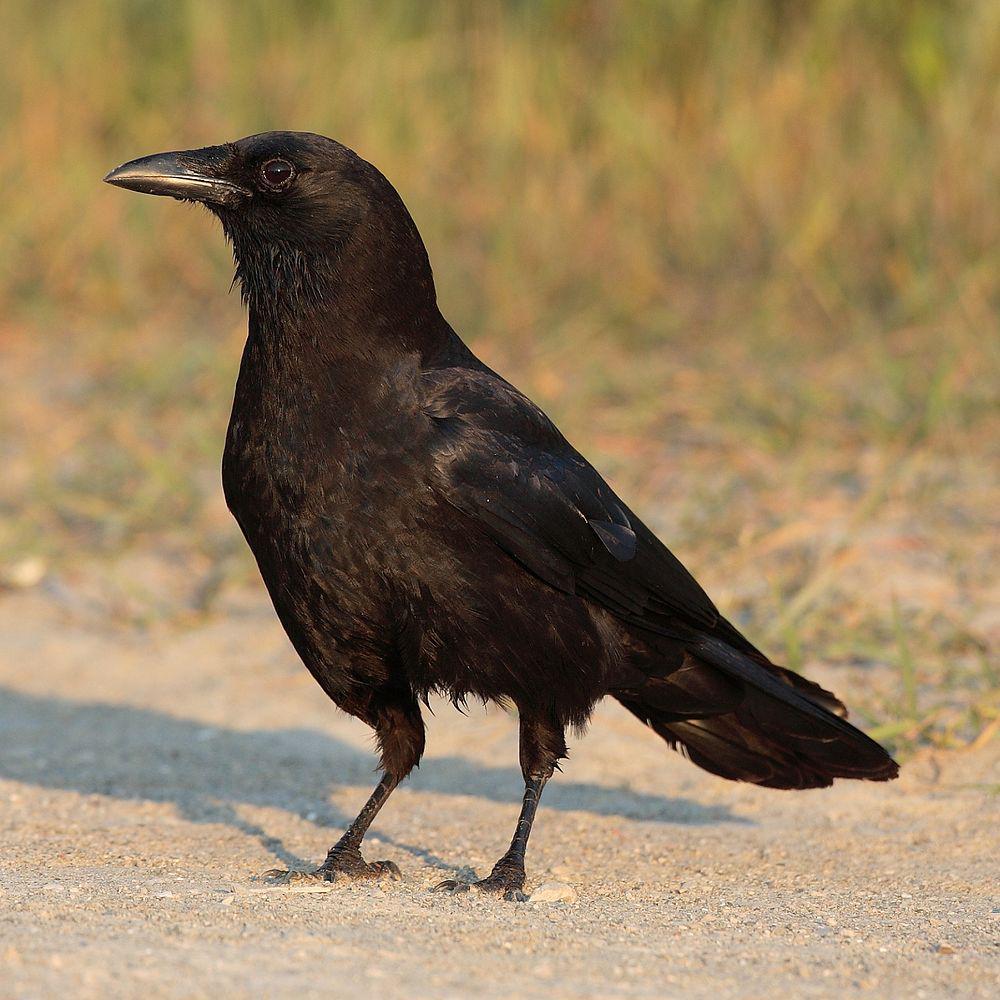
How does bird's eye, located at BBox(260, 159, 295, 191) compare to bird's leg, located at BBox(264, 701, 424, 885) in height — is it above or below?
above

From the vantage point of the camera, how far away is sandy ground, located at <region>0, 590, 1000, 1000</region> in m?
2.81

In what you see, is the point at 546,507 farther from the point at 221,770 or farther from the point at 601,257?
the point at 601,257

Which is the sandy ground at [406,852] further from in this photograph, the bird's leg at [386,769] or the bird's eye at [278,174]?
the bird's eye at [278,174]

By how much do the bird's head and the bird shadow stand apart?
1.40 metres

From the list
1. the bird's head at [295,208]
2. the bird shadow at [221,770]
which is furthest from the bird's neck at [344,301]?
the bird shadow at [221,770]

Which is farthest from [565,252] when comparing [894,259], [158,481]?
[158,481]

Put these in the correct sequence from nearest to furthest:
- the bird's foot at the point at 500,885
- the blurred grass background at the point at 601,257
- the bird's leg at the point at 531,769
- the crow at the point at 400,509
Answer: the crow at the point at 400,509 < the bird's foot at the point at 500,885 < the bird's leg at the point at 531,769 < the blurred grass background at the point at 601,257

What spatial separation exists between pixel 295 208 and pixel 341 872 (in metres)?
1.48

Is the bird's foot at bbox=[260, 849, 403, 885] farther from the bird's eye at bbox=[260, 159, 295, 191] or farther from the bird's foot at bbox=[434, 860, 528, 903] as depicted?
the bird's eye at bbox=[260, 159, 295, 191]

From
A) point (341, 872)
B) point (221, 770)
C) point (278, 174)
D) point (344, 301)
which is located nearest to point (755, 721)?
point (341, 872)

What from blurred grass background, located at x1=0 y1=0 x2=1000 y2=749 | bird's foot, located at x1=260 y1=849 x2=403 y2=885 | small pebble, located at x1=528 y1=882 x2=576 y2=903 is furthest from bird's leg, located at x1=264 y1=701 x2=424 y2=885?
blurred grass background, located at x1=0 y1=0 x2=1000 y2=749

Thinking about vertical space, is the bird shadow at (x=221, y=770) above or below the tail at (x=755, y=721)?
below

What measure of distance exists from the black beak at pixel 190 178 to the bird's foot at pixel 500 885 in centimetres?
159

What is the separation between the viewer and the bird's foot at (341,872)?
368 centimetres
